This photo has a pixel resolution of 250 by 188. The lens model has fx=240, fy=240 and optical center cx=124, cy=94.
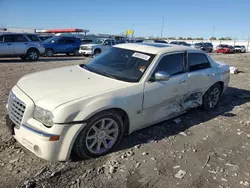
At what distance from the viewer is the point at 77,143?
3.19 meters

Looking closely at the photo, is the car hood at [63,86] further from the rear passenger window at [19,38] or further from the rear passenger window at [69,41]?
the rear passenger window at [69,41]

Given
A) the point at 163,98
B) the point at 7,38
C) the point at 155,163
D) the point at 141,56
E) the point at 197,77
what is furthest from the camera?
the point at 7,38

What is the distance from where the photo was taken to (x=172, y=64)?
447 cm

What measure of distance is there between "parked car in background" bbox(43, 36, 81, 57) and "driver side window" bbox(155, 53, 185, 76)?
1581cm

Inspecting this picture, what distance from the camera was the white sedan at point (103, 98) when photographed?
9.88 feet

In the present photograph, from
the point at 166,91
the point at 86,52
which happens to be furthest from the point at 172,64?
the point at 86,52

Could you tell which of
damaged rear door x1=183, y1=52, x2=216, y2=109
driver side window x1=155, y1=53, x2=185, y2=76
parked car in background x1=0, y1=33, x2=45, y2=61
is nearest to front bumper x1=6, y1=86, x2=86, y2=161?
driver side window x1=155, y1=53, x2=185, y2=76

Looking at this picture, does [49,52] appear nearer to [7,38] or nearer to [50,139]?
[7,38]

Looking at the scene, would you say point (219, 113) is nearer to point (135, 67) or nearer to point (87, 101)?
point (135, 67)

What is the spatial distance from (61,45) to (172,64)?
1648 centimetres

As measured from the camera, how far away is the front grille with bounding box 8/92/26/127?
3.16 m

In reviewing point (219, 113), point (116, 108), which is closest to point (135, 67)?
point (116, 108)

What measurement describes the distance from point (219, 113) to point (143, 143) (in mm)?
2647

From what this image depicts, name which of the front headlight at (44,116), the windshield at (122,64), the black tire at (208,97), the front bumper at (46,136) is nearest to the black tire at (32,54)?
the windshield at (122,64)
